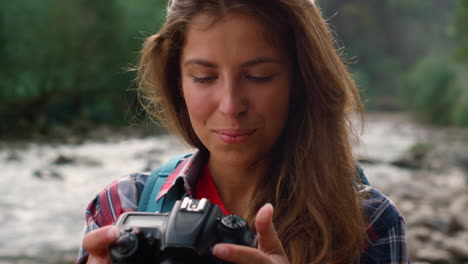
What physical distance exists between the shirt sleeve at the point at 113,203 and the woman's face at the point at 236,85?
225 mm

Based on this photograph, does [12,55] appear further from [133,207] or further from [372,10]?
[372,10]

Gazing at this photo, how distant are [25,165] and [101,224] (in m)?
7.49

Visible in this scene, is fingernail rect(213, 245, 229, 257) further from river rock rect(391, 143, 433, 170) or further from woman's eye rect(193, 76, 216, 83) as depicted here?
river rock rect(391, 143, 433, 170)

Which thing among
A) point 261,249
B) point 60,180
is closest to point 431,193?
point 60,180

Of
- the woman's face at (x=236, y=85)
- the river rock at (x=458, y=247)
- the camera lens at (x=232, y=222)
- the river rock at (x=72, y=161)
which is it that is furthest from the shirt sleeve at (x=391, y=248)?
the river rock at (x=72, y=161)

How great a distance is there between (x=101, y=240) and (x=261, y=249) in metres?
0.27

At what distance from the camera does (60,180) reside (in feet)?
24.4

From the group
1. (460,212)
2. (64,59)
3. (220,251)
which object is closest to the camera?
(220,251)

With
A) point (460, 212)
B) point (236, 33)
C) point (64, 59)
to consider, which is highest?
point (236, 33)

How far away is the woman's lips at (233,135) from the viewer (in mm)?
1225

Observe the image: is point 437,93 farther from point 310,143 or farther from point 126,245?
point 126,245

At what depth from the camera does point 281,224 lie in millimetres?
1245

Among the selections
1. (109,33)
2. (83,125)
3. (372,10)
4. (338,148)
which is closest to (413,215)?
(338,148)

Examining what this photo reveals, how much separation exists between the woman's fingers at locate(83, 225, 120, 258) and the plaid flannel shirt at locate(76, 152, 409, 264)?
0.96 feet
